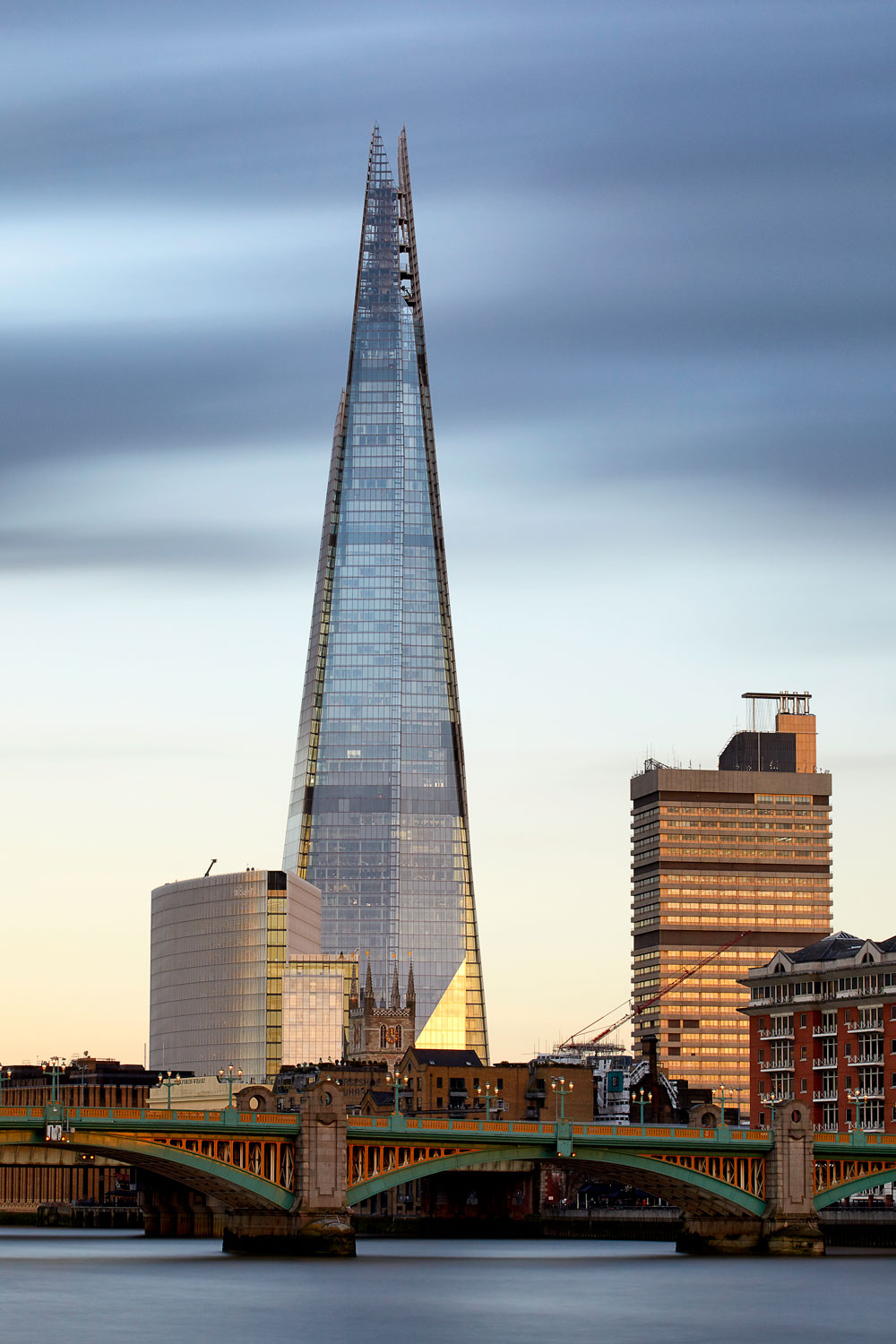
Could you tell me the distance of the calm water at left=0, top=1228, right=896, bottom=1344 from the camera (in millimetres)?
107438

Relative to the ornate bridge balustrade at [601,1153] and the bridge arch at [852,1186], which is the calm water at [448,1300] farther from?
the ornate bridge balustrade at [601,1153]

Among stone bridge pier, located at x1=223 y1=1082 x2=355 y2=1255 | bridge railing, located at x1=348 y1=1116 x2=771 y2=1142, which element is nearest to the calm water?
stone bridge pier, located at x1=223 y1=1082 x2=355 y2=1255

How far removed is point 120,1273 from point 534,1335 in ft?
151

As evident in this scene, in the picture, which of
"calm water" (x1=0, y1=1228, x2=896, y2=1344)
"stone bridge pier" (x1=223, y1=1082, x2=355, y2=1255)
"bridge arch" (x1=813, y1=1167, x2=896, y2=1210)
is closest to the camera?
"calm water" (x1=0, y1=1228, x2=896, y2=1344)

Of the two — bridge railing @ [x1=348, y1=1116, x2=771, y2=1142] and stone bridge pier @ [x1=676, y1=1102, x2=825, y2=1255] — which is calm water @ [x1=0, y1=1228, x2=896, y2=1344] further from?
bridge railing @ [x1=348, y1=1116, x2=771, y2=1142]

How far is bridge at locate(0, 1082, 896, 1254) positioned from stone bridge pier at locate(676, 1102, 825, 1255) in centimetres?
8

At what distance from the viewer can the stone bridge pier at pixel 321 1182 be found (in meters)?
144

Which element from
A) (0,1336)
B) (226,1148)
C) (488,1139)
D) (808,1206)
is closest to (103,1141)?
→ (226,1148)

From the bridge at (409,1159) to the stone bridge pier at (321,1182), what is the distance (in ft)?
0.24

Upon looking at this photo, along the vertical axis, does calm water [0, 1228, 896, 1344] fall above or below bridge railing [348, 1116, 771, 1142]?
below

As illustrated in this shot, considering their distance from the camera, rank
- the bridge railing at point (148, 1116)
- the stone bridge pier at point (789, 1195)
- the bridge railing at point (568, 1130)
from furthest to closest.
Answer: the stone bridge pier at point (789, 1195) < the bridge railing at point (568, 1130) < the bridge railing at point (148, 1116)

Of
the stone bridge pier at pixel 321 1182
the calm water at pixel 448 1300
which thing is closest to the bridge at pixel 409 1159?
the stone bridge pier at pixel 321 1182

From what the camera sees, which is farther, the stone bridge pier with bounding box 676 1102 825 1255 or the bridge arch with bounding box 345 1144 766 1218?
the stone bridge pier with bounding box 676 1102 825 1255

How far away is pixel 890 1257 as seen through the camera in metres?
160
